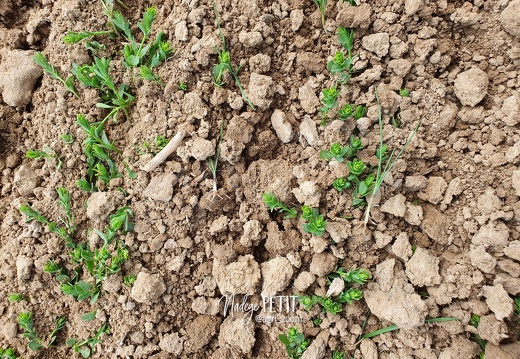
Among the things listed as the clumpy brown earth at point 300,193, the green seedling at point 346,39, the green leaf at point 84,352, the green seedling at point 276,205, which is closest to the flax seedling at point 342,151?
the clumpy brown earth at point 300,193

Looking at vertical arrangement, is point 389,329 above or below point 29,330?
below

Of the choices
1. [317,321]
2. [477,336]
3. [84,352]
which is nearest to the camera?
[477,336]

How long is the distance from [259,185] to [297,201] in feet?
0.72

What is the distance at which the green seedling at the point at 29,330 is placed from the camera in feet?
6.74

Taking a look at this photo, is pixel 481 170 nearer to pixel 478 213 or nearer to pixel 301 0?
pixel 478 213

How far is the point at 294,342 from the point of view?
196cm

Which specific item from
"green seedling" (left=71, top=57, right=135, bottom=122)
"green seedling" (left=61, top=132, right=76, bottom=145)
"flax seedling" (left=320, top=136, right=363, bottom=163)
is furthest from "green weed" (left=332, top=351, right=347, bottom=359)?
"green seedling" (left=61, top=132, right=76, bottom=145)

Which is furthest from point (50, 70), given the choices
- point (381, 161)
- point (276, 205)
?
point (381, 161)

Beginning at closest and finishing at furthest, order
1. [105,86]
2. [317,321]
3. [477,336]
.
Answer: [477,336]
[317,321]
[105,86]

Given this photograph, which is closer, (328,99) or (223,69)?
(328,99)

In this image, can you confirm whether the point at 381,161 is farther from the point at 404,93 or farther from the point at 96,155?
the point at 96,155

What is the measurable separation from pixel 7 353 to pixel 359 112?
230 centimetres

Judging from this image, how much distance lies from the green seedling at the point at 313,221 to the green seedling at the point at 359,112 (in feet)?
1.72

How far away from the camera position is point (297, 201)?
2000mm
